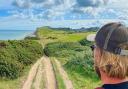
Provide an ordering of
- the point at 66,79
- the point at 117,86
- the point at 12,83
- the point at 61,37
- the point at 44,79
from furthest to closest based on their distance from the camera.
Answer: the point at 61,37 → the point at 44,79 → the point at 66,79 → the point at 12,83 → the point at 117,86

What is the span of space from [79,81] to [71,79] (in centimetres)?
81

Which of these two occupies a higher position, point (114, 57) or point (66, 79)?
point (114, 57)

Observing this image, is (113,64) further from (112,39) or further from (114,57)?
(112,39)

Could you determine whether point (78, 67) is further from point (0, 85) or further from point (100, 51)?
point (100, 51)

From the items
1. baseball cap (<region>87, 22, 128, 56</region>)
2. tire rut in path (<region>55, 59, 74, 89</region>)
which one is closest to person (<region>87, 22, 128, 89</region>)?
baseball cap (<region>87, 22, 128, 56</region>)

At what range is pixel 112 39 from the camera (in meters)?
2.67

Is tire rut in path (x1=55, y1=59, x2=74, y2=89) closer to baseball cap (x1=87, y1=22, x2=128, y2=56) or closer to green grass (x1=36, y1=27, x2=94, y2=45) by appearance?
baseball cap (x1=87, y1=22, x2=128, y2=56)

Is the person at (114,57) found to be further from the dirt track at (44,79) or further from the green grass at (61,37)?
the green grass at (61,37)

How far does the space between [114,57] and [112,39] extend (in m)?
0.12

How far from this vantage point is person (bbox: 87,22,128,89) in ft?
8.75

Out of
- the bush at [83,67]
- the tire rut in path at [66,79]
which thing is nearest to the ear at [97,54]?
the tire rut in path at [66,79]

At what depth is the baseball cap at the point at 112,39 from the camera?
2668mm

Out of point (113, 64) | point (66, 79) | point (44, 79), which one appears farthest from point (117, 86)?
point (44, 79)

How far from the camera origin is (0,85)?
1889cm
